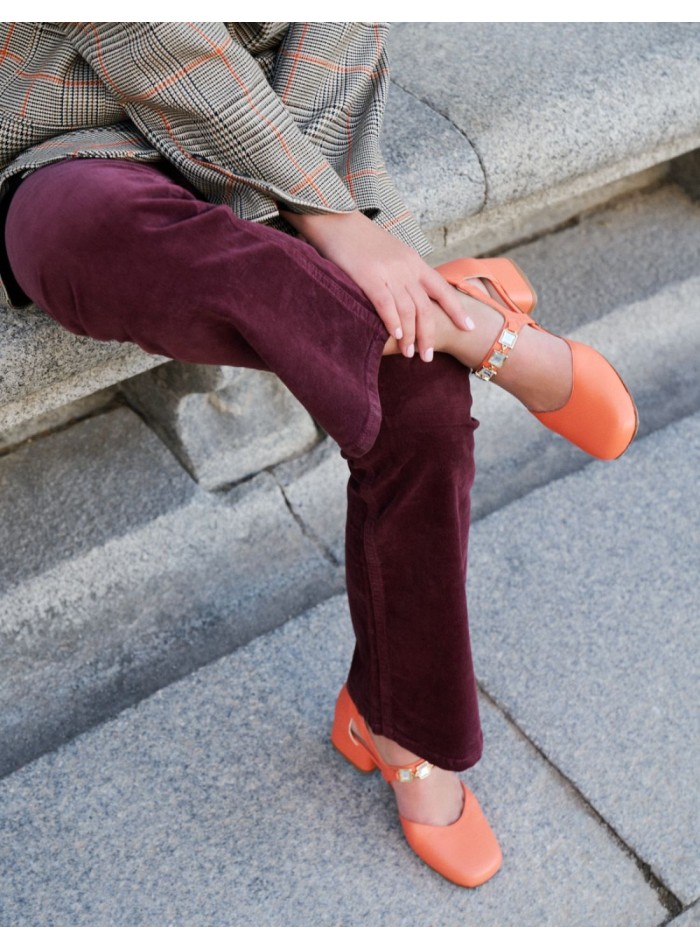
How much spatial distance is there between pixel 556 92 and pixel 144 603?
1225 mm

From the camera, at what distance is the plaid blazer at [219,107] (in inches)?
52.2

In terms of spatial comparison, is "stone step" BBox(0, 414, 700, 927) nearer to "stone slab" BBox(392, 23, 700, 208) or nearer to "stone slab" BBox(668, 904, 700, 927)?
"stone slab" BBox(668, 904, 700, 927)

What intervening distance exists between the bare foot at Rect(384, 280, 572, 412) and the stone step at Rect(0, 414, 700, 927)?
53 centimetres

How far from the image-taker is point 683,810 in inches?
61.9

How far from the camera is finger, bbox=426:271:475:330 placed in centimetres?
131

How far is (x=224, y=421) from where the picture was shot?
202cm

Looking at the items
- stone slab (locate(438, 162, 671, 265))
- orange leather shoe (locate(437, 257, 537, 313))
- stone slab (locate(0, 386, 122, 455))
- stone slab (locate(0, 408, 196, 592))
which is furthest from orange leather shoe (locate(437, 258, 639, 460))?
stone slab (locate(0, 386, 122, 455))

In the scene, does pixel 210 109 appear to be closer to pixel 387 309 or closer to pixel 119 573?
pixel 387 309

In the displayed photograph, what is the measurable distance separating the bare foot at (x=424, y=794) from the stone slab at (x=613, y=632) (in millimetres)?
187

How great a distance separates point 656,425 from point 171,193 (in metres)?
1.35

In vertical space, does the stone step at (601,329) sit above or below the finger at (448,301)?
below

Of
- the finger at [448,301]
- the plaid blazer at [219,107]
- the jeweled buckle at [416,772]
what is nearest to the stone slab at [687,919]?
the jeweled buckle at [416,772]

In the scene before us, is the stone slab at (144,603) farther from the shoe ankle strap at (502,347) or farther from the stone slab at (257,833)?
the shoe ankle strap at (502,347)

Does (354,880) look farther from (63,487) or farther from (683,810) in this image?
(63,487)
